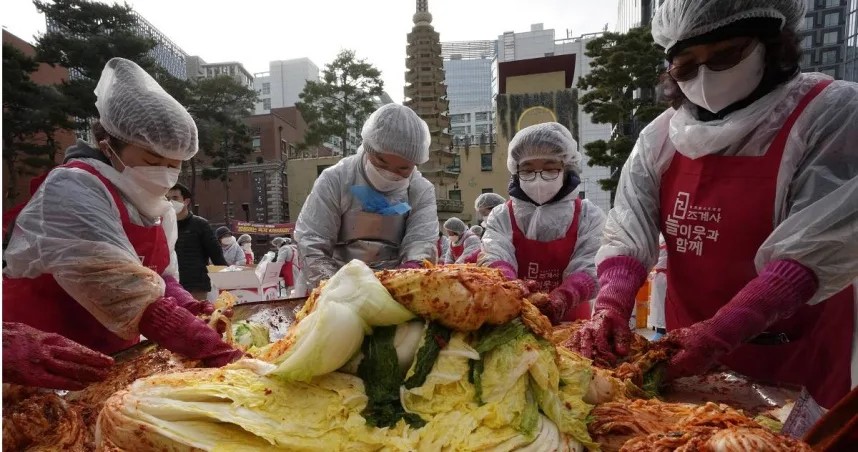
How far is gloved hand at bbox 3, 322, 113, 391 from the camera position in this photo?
5.41ft

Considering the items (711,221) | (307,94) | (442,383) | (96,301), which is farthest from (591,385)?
(307,94)

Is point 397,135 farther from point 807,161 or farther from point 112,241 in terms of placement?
point 807,161

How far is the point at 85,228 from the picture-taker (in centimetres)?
223

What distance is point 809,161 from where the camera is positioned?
2.09 metres

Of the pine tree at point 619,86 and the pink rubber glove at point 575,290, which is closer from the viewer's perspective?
the pink rubber glove at point 575,290

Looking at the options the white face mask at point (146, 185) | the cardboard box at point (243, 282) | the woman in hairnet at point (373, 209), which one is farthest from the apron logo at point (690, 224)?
the cardboard box at point (243, 282)

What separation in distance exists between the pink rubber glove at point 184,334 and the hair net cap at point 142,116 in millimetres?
903

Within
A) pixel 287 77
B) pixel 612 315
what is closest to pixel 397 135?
pixel 612 315

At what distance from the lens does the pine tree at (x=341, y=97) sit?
4012cm

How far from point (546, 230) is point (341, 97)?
130ft

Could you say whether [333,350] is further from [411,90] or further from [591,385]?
[411,90]

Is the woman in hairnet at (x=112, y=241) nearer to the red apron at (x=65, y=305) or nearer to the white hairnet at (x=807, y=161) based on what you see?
the red apron at (x=65, y=305)

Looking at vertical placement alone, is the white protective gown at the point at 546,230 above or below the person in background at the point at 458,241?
above

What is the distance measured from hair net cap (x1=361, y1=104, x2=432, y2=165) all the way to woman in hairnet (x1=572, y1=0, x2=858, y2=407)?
2.05 m
